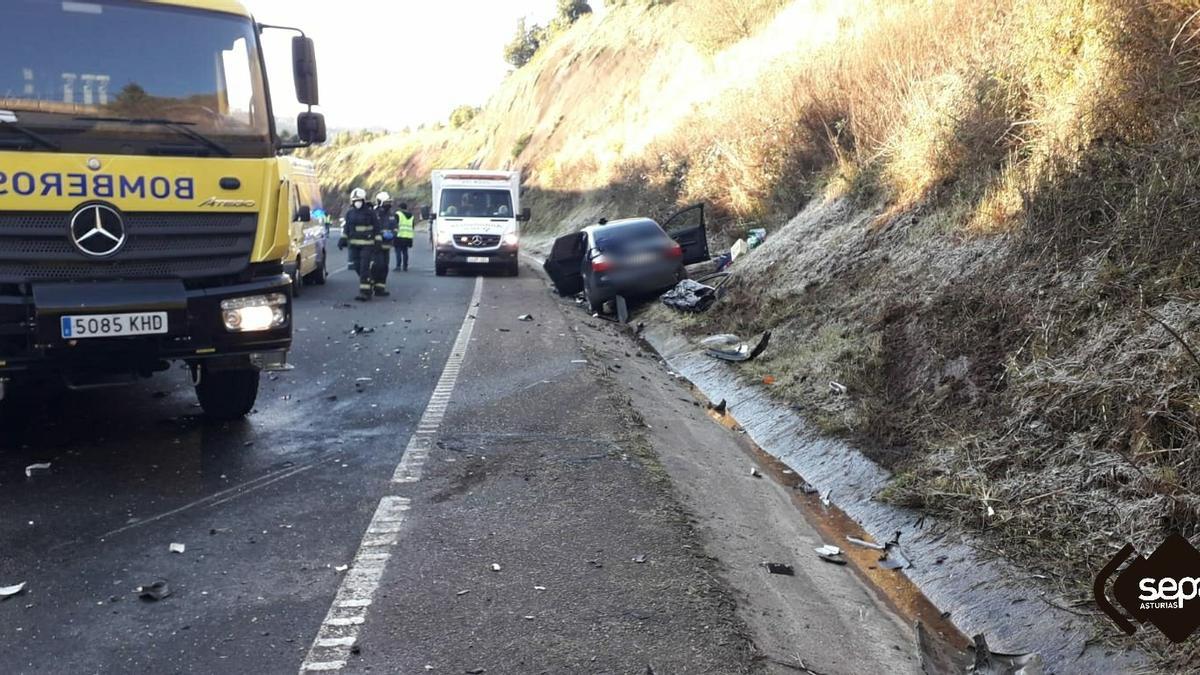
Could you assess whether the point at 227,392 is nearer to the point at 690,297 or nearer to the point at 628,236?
the point at 690,297

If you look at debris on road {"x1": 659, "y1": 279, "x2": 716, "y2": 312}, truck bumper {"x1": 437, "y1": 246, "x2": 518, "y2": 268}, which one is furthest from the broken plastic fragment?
truck bumper {"x1": 437, "y1": 246, "x2": 518, "y2": 268}

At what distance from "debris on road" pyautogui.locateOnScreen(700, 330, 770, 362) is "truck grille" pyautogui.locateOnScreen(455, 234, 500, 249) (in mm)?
11347

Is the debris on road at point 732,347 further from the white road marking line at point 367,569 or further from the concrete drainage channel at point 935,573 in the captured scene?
the white road marking line at point 367,569

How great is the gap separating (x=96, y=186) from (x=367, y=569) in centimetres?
303

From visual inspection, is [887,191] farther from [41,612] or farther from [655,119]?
[655,119]

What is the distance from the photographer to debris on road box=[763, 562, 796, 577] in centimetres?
521

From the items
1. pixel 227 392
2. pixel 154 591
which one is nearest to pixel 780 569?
pixel 154 591

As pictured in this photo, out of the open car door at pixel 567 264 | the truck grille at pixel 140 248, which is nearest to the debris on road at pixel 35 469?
the truck grille at pixel 140 248

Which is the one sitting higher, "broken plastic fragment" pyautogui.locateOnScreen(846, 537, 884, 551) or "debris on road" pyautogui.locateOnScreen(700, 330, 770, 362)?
"debris on road" pyautogui.locateOnScreen(700, 330, 770, 362)

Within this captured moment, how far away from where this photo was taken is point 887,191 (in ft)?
40.4

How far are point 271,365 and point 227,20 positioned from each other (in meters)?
2.34

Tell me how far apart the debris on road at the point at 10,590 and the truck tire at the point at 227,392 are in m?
3.15

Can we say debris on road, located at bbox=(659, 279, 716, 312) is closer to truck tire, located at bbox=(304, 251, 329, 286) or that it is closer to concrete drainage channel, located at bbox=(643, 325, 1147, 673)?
concrete drainage channel, located at bbox=(643, 325, 1147, 673)

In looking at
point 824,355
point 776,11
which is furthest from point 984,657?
point 776,11
